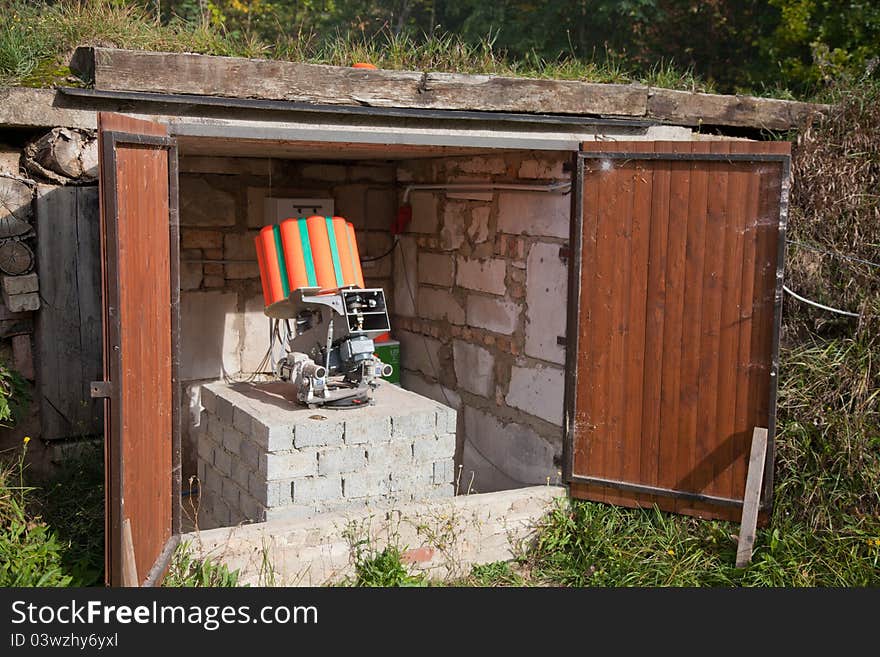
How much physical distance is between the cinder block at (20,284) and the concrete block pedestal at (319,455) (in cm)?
132

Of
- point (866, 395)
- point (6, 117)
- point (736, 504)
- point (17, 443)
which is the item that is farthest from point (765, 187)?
point (17, 443)

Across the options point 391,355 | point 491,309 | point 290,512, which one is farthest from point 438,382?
point 290,512

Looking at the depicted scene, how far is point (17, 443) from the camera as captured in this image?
5004 millimetres

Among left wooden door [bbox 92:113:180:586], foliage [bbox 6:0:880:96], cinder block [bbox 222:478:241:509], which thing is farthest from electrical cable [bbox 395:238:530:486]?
left wooden door [bbox 92:113:180:586]

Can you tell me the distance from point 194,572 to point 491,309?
303 centimetres

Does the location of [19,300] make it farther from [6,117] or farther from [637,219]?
[637,219]

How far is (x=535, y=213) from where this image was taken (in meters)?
6.08

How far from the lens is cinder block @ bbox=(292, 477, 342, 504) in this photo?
5.07 meters

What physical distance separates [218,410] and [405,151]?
218cm

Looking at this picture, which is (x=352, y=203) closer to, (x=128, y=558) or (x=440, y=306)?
(x=440, y=306)

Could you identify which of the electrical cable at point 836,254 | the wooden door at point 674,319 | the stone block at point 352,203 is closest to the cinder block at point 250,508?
the wooden door at point 674,319

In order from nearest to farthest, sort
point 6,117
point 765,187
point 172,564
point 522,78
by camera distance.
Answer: point 172,564
point 6,117
point 765,187
point 522,78

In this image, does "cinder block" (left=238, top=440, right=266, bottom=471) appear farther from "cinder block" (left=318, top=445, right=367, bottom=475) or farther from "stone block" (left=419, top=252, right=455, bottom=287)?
"stone block" (left=419, top=252, right=455, bottom=287)

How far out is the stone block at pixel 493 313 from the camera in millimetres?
6383
